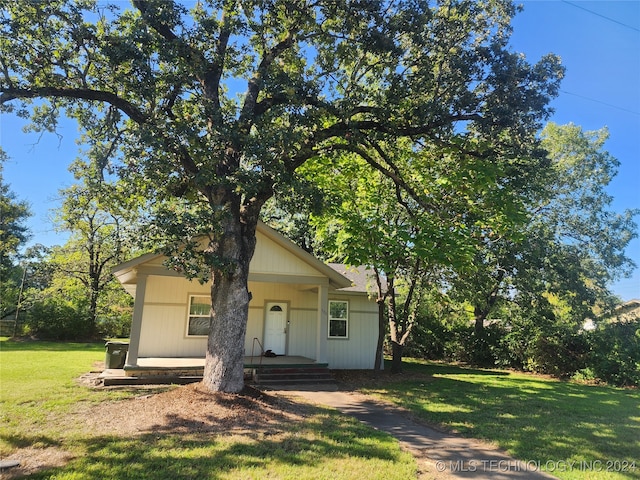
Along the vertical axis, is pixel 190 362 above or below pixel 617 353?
below

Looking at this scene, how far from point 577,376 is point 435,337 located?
694 cm

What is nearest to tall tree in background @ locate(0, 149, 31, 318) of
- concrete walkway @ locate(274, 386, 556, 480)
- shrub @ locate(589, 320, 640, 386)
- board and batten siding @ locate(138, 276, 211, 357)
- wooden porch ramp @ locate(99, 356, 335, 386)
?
board and batten siding @ locate(138, 276, 211, 357)

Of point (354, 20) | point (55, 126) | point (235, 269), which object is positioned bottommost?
point (235, 269)

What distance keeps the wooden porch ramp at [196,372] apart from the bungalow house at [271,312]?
0.17 meters

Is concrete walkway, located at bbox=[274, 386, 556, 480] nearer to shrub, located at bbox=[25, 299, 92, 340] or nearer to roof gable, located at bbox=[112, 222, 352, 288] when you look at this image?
roof gable, located at bbox=[112, 222, 352, 288]

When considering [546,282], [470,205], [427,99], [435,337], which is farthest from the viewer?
[435,337]

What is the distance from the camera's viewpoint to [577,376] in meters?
15.8

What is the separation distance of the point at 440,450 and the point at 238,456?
3053 millimetres

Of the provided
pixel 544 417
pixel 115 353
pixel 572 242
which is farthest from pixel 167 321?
pixel 572 242

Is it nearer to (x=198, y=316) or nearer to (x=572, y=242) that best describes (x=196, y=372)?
(x=198, y=316)

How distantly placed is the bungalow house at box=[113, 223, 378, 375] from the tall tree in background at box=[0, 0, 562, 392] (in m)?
3.67

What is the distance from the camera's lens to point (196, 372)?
11508 millimetres

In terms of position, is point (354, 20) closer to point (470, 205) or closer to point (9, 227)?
point (470, 205)

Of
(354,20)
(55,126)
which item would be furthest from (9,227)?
(354,20)
